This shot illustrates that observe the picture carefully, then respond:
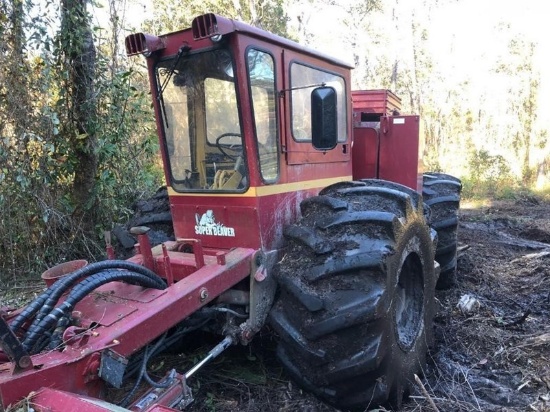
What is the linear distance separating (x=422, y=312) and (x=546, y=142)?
614 inches

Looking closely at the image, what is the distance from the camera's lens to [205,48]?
2.95 meters

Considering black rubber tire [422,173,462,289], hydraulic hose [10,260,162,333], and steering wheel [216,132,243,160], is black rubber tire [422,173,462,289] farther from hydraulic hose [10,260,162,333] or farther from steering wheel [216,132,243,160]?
hydraulic hose [10,260,162,333]

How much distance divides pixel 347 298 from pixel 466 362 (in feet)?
5.08

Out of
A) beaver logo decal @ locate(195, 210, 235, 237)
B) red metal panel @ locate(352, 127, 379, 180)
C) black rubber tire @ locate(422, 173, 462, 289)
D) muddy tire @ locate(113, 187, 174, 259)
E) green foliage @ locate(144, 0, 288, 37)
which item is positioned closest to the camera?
beaver logo decal @ locate(195, 210, 235, 237)

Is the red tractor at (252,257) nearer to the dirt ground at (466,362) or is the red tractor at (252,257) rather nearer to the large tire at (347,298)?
the large tire at (347,298)

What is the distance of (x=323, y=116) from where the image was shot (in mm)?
3068

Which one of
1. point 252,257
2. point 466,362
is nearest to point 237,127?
point 252,257

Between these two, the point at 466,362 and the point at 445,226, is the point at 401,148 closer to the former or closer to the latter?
the point at 445,226

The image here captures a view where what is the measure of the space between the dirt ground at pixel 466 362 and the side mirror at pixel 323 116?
152cm

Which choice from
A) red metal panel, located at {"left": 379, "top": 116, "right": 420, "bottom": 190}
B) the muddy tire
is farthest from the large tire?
red metal panel, located at {"left": 379, "top": 116, "right": 420, "bottom": 190}

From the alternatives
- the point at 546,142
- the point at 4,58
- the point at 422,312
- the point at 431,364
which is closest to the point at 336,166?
the point at 422,312

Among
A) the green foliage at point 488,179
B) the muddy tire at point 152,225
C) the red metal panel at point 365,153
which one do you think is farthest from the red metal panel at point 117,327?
the green foliage at point 488,179

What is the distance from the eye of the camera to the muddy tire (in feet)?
12.3

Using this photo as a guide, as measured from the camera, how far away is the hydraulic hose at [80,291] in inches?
85.4
